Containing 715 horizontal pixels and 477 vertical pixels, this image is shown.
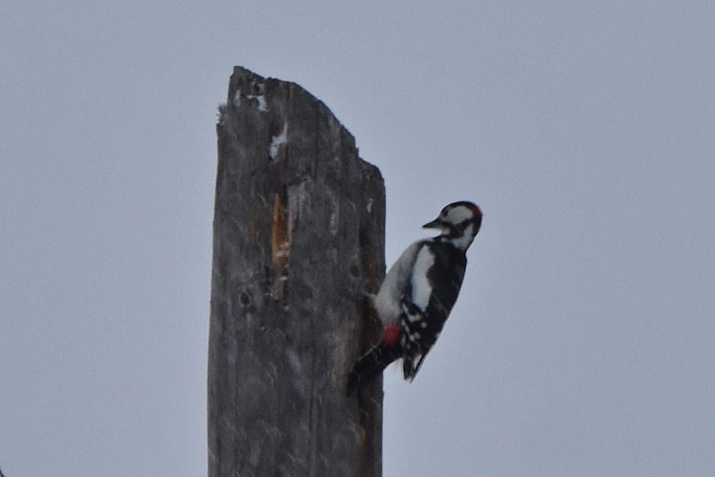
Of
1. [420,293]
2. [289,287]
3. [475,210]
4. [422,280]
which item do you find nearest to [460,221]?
[475,210]

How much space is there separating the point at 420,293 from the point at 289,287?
144 centimetres

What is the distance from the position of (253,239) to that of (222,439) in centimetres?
64

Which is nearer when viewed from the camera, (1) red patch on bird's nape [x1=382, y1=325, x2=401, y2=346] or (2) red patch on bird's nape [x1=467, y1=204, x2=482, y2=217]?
(1) red patch on bird's nape [x1=382, y1=325, x2=401, y2=346]

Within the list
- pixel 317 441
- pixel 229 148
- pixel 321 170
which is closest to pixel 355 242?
pixel 321 170

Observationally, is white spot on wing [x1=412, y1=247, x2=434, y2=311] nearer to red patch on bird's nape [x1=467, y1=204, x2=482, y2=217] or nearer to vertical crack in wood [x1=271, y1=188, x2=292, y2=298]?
red patch on bird's nape [x1=467, y1=204, x2=482, y2=217]

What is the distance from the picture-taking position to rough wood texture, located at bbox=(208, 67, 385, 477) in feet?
10.8

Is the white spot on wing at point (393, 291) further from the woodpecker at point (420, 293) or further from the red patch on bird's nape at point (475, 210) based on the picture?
the red patch on bird's nape at point (475, 210)

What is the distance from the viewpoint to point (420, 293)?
4.86m

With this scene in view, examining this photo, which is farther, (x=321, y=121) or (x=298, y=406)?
(x=321, y=121)

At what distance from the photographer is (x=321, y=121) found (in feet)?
12.4

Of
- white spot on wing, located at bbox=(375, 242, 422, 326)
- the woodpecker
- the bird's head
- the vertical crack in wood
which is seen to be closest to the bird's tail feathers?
the woodpecker

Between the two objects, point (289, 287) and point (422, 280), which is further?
point (422, 280)

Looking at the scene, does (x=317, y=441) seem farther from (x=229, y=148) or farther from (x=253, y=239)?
(x=229, y=148)

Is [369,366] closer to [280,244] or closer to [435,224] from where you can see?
[280,244]
